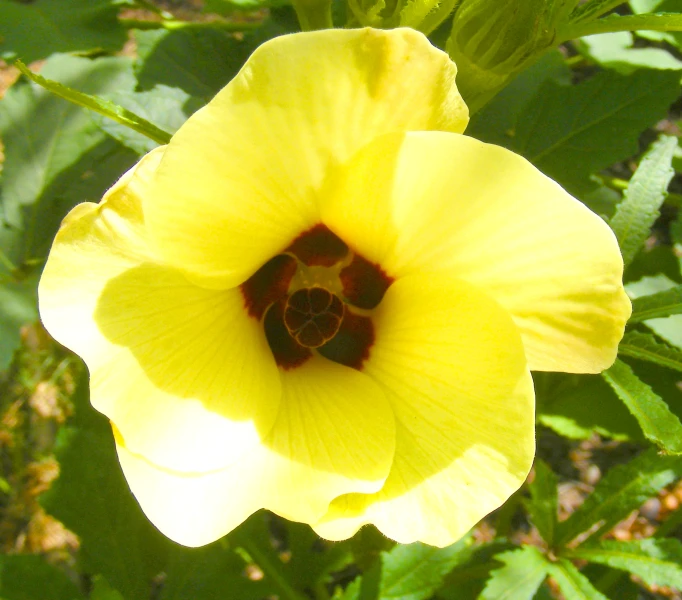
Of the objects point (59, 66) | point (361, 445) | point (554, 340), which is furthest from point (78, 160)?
point (554, 340)

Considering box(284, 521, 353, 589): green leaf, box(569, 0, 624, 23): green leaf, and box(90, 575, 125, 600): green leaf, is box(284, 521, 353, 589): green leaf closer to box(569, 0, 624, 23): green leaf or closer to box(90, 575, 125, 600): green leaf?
box(90, 575, 125, 600): green leaf

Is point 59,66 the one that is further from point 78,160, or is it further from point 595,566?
point 595,566

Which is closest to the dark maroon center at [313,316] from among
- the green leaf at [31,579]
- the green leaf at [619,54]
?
the green leaf at [31,579]

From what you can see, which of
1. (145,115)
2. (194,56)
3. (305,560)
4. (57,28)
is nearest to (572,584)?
(305,560)

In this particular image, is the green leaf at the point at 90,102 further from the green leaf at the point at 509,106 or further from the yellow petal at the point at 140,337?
the green leaf at the point at 509,106

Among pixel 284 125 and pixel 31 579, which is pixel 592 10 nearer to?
pixel 284 125

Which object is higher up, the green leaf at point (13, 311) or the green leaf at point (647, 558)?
the green leaf at point (13, 311)
